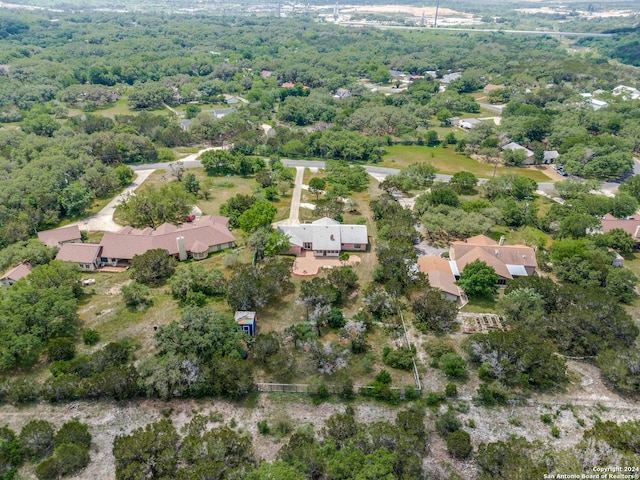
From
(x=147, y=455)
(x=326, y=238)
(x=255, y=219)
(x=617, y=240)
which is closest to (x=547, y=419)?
(x=147, y=455)

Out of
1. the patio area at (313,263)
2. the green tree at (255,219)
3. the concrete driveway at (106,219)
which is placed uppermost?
the green tree at (255,219)

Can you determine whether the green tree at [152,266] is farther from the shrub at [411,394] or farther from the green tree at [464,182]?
the green tree at [464,182]

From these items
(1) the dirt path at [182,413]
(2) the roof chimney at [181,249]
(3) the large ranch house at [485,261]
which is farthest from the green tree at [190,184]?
(1) the dirt path at [182,413]

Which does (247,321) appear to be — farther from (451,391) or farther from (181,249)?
(451,391)

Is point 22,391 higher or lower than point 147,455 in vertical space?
lower

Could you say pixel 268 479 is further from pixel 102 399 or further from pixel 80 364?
pixel 80 364

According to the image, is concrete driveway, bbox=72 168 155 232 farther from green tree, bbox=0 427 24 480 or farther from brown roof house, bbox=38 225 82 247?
green tree, bbox=0 427 24 480

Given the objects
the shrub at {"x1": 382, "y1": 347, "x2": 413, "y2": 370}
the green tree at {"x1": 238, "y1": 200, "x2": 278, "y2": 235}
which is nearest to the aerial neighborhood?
the shrub at {"x1": 382, "y1": 347, "x2": 413, "y2": 370}
